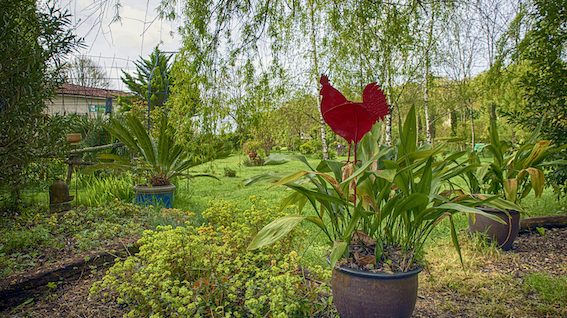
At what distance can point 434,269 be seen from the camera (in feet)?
9.14

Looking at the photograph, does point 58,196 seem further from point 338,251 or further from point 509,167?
point 509,167

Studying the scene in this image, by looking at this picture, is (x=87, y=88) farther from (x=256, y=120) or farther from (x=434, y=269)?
(x=434, y=269)

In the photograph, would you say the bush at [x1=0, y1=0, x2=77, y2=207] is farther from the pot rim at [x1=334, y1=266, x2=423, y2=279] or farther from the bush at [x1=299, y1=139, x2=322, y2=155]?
the bush at [x1=299, y1=139, x2=322, y2=155]

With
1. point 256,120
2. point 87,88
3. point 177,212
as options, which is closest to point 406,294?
point 256,120

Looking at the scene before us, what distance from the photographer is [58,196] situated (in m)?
4.03

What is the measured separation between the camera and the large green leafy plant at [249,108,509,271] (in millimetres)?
1652

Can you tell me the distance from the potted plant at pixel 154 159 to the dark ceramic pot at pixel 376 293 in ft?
9.92

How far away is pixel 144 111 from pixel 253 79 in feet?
19.5

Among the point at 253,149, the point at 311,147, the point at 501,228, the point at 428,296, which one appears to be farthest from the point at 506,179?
the point at 311,147

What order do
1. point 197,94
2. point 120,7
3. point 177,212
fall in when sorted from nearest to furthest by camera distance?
1. point 120,7
2. point 197,94
3. point 177,212

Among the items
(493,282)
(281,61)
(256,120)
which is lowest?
(493,282)

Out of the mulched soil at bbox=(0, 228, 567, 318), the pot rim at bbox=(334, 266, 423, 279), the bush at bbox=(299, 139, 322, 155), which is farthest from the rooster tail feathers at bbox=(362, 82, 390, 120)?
the bush at bbox=(299, 139, 322, 155)

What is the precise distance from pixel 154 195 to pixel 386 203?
3188mm

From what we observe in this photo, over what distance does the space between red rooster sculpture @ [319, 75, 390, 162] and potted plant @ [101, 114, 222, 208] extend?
310 cm
